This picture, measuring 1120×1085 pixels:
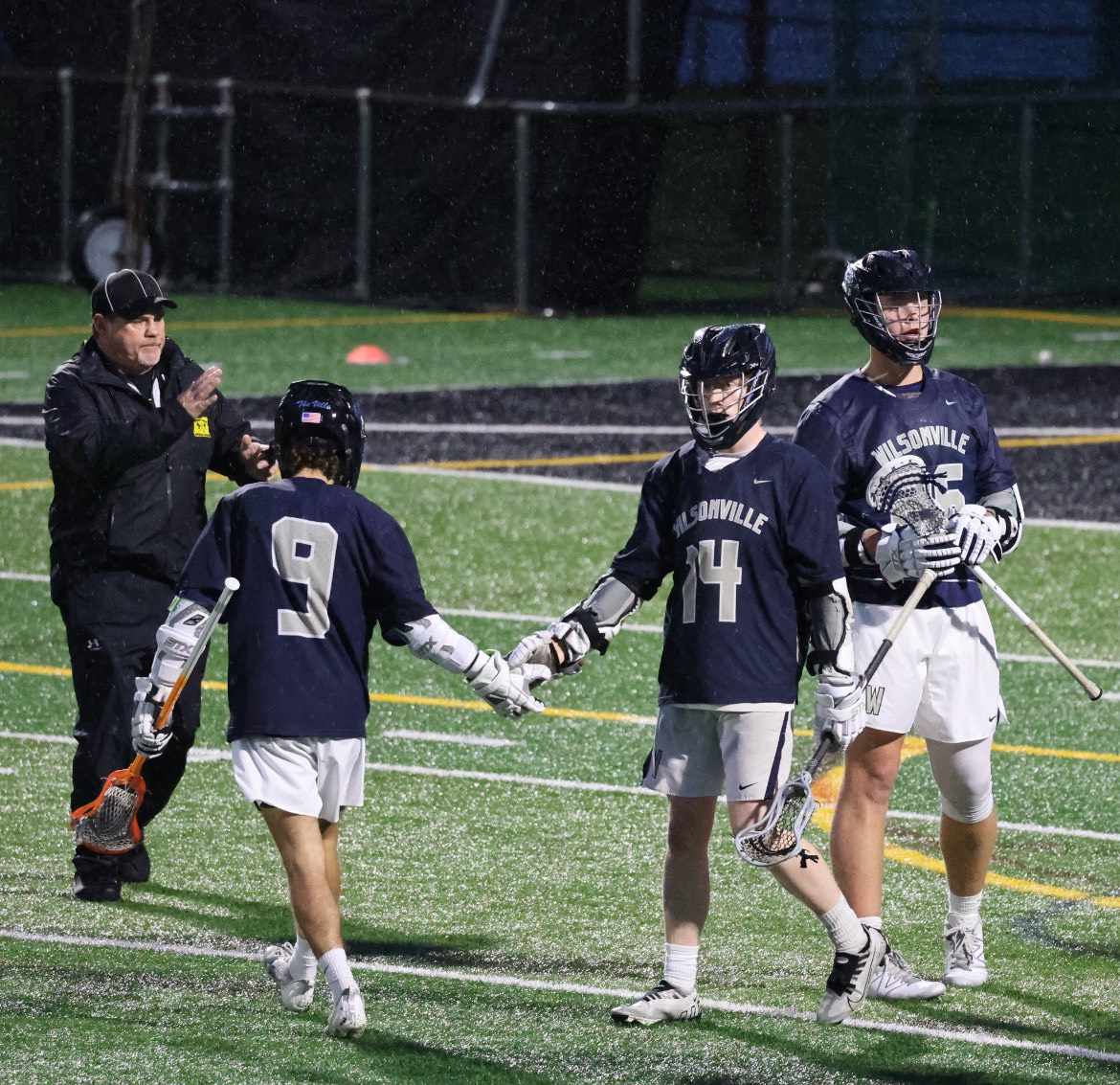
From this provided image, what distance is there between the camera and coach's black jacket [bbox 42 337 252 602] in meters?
7.20

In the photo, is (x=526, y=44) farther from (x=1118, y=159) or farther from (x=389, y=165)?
(x=1118, y=159)

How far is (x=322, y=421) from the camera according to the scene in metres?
5.91

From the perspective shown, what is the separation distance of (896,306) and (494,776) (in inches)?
133

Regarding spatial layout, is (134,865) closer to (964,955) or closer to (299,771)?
(299,771)

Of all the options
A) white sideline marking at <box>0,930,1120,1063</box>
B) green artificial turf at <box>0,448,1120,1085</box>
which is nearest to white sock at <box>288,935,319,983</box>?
green artificial turf at <box>0,448,1120,1085</box>

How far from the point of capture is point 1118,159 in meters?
31.8

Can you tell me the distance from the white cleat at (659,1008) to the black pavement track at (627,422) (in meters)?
9.83

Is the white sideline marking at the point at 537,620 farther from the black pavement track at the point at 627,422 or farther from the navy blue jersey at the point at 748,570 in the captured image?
the navy blue jersey at the point at 748,570

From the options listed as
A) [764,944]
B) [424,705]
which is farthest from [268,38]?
[764,944]

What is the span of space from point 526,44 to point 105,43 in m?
6.75

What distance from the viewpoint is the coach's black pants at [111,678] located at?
24.2 ft

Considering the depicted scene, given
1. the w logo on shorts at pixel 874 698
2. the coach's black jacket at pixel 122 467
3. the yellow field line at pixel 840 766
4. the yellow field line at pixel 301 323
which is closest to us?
the w logo on shorts at pixel 874 698

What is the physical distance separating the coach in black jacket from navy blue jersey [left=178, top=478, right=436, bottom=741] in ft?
4.81

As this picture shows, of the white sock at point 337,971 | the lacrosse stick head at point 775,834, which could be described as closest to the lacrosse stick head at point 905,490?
the lacrosse stick head at point 775,834
